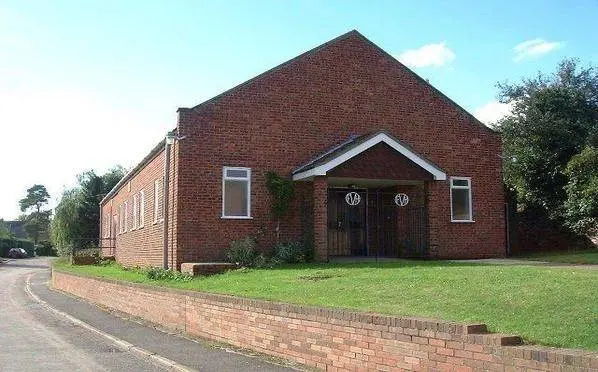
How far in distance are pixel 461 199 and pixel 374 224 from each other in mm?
3013

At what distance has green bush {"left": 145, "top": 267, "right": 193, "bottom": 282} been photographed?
1541 centimetres

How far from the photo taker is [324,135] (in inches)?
770

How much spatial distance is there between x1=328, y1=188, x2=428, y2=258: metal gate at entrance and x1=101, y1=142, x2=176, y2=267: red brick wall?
507 cm

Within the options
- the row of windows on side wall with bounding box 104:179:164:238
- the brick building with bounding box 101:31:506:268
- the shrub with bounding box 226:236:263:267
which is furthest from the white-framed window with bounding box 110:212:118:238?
the shrub with bounding box 226:236:263:267

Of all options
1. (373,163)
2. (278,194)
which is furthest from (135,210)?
(373,163)

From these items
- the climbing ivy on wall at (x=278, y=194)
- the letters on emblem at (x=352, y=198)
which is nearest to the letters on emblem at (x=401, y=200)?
the letters on emblem at (x=352, y=198)

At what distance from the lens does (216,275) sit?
50.1 feet

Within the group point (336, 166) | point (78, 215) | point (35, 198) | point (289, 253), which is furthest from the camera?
point (35, 198)

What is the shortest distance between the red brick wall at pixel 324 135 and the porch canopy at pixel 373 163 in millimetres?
687

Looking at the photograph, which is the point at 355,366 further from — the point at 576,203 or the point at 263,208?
the point at 576,203

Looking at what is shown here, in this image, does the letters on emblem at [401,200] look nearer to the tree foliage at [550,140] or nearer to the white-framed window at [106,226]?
the tree foliage at [550,140]

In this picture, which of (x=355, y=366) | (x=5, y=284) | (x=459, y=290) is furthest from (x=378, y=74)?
(x=5, y=284)

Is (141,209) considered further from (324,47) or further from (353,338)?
(353,338)

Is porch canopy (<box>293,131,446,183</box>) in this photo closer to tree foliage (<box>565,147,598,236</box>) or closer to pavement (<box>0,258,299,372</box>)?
tree foliage (<box>565,147,598,236</box>)
